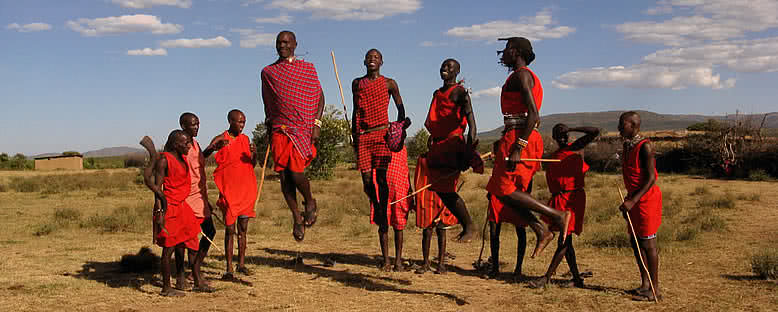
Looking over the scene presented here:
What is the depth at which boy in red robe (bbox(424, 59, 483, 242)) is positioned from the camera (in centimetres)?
712

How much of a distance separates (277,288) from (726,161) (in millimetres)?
26538

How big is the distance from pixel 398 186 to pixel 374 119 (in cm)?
89

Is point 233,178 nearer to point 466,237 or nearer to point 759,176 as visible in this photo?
point 466,237

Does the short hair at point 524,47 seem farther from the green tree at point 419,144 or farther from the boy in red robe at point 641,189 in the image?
the green tree at point 419,144

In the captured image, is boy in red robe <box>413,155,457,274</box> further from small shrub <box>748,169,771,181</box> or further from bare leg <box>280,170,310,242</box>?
small shrub <box>748,169,771,181</box>


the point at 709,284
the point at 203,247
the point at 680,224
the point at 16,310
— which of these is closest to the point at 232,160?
the point at 203,247

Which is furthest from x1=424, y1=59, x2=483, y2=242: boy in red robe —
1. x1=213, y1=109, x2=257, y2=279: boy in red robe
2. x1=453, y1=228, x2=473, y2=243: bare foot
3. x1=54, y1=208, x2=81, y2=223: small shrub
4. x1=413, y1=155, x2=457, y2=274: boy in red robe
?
x1=54, y1=208, x2=81, y2=223: small shrub

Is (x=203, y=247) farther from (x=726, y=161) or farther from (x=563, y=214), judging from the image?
(x=726, y=161)

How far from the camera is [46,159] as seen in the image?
181 feet

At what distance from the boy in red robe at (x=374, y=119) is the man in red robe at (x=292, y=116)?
0.82 m

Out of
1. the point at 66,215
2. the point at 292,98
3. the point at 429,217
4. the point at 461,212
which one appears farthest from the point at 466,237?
the point at 66,215

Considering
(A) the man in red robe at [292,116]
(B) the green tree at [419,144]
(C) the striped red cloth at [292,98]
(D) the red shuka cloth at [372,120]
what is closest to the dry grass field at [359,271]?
(A) the man in red robe at [292,116]

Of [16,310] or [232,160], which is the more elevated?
[232,160]

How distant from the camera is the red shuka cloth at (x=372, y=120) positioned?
7.73 m
